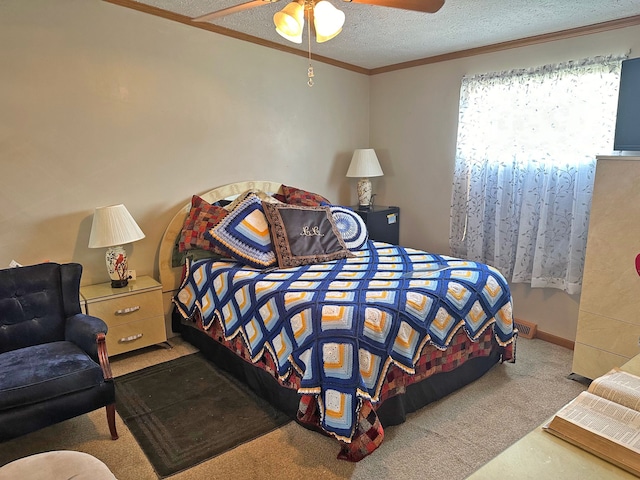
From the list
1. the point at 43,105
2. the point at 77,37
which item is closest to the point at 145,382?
the point at 43,105

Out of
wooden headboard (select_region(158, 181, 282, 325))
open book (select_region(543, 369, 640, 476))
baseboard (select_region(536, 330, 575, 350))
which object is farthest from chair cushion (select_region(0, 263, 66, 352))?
baseboard (select_region(536, 330, 575, 350))

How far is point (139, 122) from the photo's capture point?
323 cm

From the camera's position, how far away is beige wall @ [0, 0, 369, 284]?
2787mm

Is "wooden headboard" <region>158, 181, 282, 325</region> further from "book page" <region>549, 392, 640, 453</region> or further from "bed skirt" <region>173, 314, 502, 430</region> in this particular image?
"book page" <region>549, 392, 640, 453</region>

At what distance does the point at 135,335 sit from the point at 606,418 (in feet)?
9.40

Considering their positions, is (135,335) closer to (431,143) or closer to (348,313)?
(348,313)

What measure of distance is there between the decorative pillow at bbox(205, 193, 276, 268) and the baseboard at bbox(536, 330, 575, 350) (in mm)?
2240

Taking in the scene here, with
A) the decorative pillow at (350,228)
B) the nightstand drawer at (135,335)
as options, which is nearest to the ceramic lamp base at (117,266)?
the nightstand drawer at (135,335)

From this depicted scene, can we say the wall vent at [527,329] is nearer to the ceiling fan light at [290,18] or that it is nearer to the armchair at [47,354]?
the ceiling fan light at [290,18]

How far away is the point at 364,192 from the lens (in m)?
4.45

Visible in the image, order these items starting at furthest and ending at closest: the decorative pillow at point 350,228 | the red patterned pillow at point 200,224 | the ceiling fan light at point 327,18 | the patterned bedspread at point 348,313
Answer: the decorative pillow at point 350,228 → the red patterned pillow at point 200,224 → the patterned bedspread at point 348,313 → the ceiling fan light at point 327,18

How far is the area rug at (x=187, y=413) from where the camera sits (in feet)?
7.17

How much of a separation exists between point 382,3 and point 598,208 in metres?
1.73

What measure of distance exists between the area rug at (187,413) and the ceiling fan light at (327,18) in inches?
79.1
